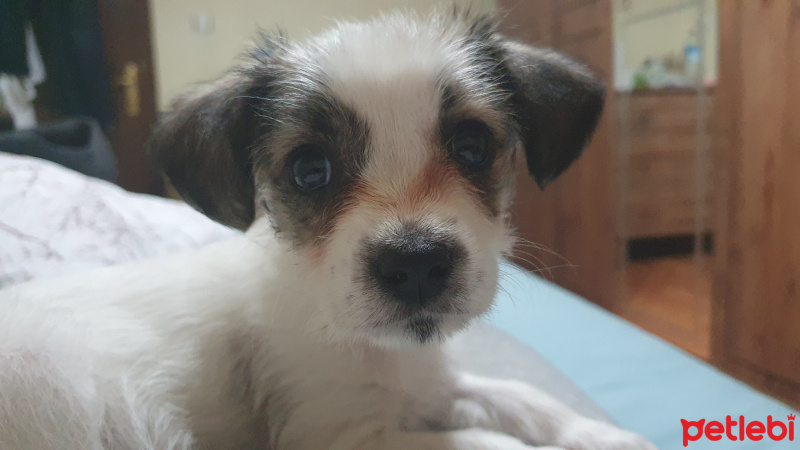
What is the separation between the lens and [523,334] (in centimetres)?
172

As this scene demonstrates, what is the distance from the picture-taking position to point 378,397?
102cm

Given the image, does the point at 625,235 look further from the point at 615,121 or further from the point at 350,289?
the point at 350,289

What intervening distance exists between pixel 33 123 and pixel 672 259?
4.83 meters

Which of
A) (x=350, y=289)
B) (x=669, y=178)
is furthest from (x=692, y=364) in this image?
(x=669, y=178)

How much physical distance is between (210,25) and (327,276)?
4630mm

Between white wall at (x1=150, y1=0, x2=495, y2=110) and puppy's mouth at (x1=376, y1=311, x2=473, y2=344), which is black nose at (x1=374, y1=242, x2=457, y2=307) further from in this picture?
white wall at (x1=150, y1=0, x2=495, y2=110)

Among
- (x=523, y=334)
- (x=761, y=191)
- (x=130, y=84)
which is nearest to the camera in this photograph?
(x=523, y=334)

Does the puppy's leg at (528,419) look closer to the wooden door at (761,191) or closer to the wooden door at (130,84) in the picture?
the wooden door at (761,191)

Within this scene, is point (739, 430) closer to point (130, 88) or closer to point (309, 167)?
point (309, 167)

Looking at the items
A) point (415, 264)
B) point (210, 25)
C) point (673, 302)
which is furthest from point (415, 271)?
point (210, 25)

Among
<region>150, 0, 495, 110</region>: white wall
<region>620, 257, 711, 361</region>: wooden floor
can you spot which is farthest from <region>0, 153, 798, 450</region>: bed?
<region>150, 0, 495, 110</region>: white wall

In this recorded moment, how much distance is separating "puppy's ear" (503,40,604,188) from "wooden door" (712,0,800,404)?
1427mm

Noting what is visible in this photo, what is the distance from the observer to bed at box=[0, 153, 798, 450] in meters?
1.24

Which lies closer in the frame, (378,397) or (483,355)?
(378,397)
